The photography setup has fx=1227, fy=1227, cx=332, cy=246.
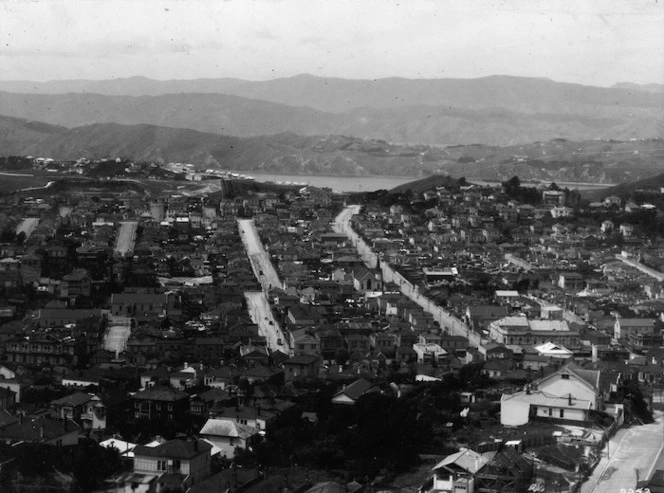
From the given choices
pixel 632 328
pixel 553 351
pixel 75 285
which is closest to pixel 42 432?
pixel 553 351

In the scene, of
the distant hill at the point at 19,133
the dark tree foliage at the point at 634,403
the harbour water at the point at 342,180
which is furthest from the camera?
the distant hill at the point at 19,133

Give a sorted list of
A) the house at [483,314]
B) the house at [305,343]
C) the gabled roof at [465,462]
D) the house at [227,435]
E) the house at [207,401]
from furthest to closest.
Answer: the house at [483,314]
the house at [305,343]
the house at [207,401]
the house at [227,435]
the gabled roof at [465,462]

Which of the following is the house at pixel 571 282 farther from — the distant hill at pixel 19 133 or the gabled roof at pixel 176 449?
the distant hill at pixel 19 133

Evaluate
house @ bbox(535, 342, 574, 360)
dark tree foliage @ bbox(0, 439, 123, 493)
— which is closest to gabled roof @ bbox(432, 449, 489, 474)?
dark tree foliage @ bbox(0, 439, 123, 493)

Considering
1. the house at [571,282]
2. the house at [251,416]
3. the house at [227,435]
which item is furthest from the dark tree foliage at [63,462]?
the house at [571,282]

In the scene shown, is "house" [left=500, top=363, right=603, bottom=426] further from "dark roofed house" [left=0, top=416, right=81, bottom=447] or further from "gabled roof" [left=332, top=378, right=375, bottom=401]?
"dark roofed house" [left=0, top=416, right=81, bottom=447]

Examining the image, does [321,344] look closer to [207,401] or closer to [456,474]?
[207,401]

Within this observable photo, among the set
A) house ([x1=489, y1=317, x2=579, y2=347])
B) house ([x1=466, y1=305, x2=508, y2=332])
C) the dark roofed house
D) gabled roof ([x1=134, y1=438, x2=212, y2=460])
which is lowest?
house ([x1=466, y1=305, x2=508, y2=332])
